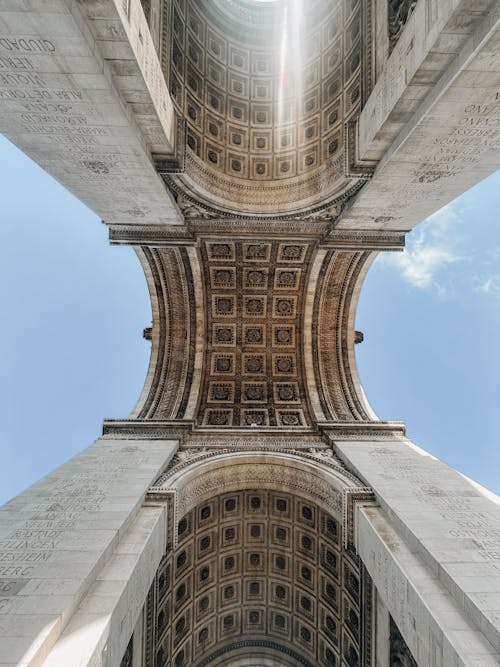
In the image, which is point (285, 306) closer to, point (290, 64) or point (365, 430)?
point (365, 430)

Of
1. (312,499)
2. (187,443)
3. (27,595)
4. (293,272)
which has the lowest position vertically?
(27,595)

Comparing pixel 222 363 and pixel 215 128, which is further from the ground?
pixel 215 128

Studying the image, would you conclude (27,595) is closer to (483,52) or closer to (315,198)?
(483,52)

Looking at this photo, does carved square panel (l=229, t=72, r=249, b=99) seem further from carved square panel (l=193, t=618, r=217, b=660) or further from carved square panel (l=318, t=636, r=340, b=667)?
carved square panel (l=318, t=636, r=340, b=667)

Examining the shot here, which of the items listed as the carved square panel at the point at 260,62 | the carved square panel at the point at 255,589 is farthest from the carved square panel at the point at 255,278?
the carved square panel at the point at 255,589

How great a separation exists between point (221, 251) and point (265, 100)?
6317 mm

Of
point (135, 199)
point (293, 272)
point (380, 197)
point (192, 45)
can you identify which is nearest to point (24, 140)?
point (135, 199)

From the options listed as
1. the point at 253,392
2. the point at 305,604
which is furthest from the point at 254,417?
the point at 305,604

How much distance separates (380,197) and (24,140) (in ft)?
30.4

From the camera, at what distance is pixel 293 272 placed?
18.0 metres

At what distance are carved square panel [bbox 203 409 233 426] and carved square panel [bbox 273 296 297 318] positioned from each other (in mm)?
5131

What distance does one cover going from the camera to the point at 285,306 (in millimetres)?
19016

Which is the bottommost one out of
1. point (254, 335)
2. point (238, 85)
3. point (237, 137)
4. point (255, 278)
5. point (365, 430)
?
point (365, 430)

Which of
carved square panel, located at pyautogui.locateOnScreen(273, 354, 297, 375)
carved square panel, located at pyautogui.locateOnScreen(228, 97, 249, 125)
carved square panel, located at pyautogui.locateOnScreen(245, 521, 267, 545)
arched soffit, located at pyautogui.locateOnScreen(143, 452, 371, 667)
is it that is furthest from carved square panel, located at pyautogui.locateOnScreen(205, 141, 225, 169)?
carved square panel, located at pyautogui.locateOnScreen(245, 521, 267, 545)
